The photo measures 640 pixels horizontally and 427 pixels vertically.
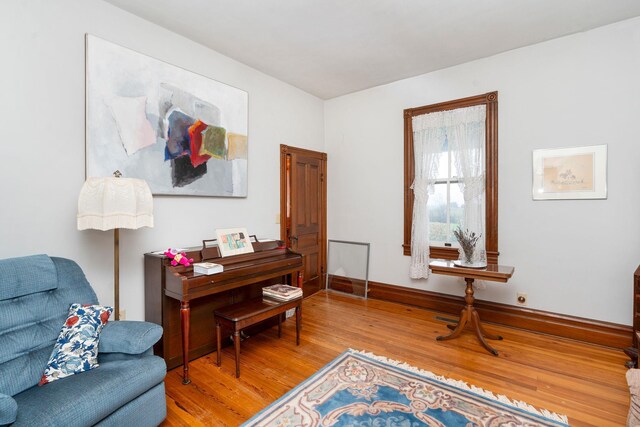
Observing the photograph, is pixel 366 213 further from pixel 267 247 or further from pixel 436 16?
pixel 436 16

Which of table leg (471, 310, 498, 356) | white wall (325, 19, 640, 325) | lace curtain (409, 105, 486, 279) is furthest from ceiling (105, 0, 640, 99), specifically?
table leg (471, 310, 498, 356)

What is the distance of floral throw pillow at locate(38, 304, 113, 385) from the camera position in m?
1.68

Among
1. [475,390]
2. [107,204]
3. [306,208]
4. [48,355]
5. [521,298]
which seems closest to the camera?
[48,355]

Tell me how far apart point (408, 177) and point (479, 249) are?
122 cm

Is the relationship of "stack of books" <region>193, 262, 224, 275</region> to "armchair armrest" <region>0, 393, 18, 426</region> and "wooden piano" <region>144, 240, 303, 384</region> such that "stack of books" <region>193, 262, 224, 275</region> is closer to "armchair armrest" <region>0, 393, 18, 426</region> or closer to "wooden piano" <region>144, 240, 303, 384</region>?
"wooden piano" <region>144, 240, 303, 384</region>

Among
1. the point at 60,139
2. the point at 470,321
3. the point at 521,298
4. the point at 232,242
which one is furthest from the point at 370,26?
the point at 521,298

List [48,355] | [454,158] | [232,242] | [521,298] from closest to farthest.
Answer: [48,355]
[232,242]
[521,298]
[454,158]

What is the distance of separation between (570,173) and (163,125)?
3910 millimetres

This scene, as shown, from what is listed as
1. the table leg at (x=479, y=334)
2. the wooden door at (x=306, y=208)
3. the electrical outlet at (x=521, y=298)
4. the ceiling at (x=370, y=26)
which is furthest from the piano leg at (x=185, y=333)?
the electrical outlet at (x=521, y=298)

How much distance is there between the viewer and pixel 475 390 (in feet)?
7.45

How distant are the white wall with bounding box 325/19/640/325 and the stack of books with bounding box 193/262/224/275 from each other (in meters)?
2.57

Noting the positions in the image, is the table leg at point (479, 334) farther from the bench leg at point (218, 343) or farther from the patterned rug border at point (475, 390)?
the bench leg at point (218, 343)

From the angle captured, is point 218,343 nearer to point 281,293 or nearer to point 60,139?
point 281,293

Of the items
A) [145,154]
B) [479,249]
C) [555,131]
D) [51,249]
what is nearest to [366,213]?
[479,249]
